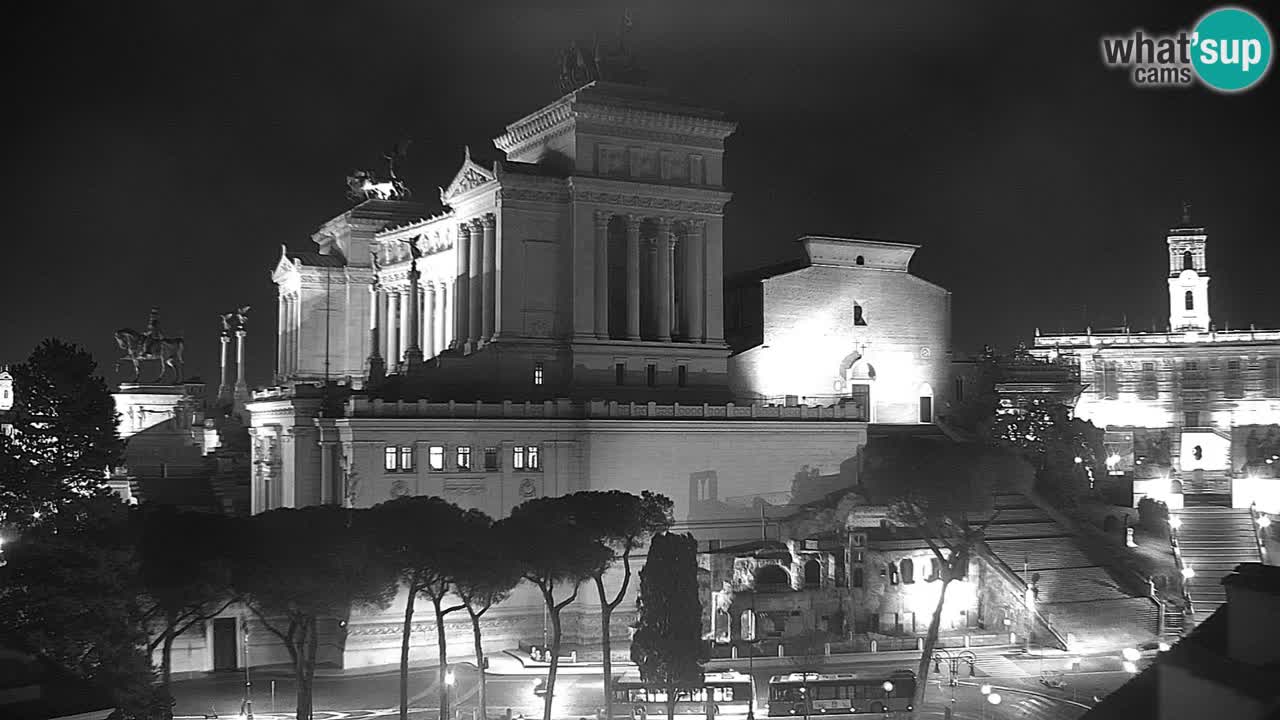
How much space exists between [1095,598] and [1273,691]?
6582 cm

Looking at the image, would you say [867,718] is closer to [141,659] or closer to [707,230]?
[141,659]

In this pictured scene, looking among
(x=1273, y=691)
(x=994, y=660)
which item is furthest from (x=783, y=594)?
(x=1273, y=691)

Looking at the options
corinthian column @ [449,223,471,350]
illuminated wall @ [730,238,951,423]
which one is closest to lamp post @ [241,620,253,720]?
corinthian column @ [449,223,471,350]

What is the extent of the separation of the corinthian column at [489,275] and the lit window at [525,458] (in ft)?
33.9

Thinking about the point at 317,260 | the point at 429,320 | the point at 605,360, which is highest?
the point at 317,260

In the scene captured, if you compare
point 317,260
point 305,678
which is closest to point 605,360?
point 317,260

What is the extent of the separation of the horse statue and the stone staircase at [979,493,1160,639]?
66.0m

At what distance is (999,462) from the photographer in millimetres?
77688

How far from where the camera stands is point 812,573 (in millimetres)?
71688

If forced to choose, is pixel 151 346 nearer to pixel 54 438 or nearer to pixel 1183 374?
pixel 54 438

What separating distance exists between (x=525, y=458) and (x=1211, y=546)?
43.9m

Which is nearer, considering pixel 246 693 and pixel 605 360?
pixel 246 693

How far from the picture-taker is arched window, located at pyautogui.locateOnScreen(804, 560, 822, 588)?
71500mm

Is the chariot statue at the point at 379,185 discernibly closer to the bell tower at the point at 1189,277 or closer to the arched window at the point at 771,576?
the arched window at the point at 771,576
